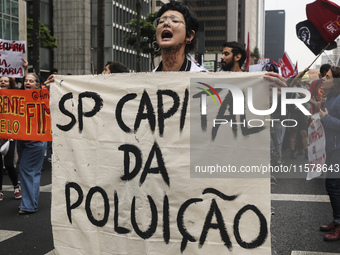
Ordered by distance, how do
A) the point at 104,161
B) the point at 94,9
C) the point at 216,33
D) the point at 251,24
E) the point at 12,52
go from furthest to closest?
the point at 251,24 < the point at 216,33 < the point at 94,9 < the point at 12,52 < the point at 104,161

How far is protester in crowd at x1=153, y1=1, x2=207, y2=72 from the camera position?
321cm

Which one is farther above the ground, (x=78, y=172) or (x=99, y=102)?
(x=99, y=102)

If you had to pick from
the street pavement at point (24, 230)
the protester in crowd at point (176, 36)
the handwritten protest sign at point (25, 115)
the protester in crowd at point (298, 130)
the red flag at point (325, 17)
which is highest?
the red flag at point (325, 17)

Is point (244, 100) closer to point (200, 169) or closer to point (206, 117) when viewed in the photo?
point (206, 117)

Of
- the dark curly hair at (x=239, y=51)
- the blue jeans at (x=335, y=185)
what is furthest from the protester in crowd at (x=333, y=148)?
the dark curly hair at (x=239, y=51)

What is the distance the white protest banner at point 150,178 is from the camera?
293cm

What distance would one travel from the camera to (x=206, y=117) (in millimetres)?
3027

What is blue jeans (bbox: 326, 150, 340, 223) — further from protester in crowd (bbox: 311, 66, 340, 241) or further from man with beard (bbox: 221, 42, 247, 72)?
man with beard (bbox: 221, 42, 247, 72)

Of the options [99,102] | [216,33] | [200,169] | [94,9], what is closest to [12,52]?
[99,102]

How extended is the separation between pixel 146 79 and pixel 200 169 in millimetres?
641

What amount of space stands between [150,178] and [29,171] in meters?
3.76

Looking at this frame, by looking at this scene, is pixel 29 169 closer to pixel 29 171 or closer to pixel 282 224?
pixel 29 171

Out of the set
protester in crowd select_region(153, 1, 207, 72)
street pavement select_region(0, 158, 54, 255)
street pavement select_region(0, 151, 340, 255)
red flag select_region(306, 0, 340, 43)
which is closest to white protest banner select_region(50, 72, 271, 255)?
protester in crowd select_region(153, 1, 207, 72)

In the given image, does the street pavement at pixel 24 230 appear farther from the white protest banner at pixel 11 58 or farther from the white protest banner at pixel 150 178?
the white protest banner at pixel 11 58
